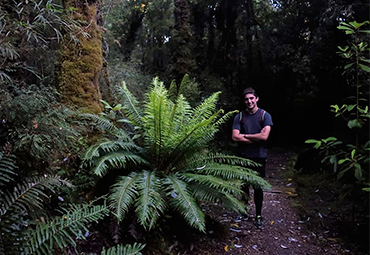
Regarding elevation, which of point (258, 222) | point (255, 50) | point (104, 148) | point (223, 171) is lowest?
point (258, 222)

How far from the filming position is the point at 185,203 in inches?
99.8

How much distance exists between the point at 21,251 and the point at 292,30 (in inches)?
352

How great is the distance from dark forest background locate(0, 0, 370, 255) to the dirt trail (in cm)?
78

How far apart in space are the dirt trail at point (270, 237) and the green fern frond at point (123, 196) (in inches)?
37.1

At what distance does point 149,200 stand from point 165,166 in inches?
31.2

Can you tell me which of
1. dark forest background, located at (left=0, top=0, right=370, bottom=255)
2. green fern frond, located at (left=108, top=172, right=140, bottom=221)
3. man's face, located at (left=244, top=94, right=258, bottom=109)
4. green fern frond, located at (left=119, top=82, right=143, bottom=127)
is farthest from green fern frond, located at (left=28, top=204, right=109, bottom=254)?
man's face, located at (left=244, top=94, right=258, bottom=109)

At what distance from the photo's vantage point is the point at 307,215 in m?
4.35

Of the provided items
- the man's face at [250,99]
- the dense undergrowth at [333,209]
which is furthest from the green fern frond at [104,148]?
the dense undergrowth at [333,209]

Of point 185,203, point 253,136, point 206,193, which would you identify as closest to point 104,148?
point 185,203

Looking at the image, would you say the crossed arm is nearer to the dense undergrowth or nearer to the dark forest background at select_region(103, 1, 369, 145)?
the dense undergrowth

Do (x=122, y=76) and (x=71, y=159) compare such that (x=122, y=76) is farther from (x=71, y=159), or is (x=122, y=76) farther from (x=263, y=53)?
(x=71, y=159)

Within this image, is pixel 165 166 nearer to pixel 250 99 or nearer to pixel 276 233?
pixel 250 99

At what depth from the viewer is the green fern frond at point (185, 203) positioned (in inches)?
95.7

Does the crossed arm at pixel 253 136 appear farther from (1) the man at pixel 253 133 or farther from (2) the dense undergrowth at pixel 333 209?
(2) the dense undergrowth at pixel 333 209
